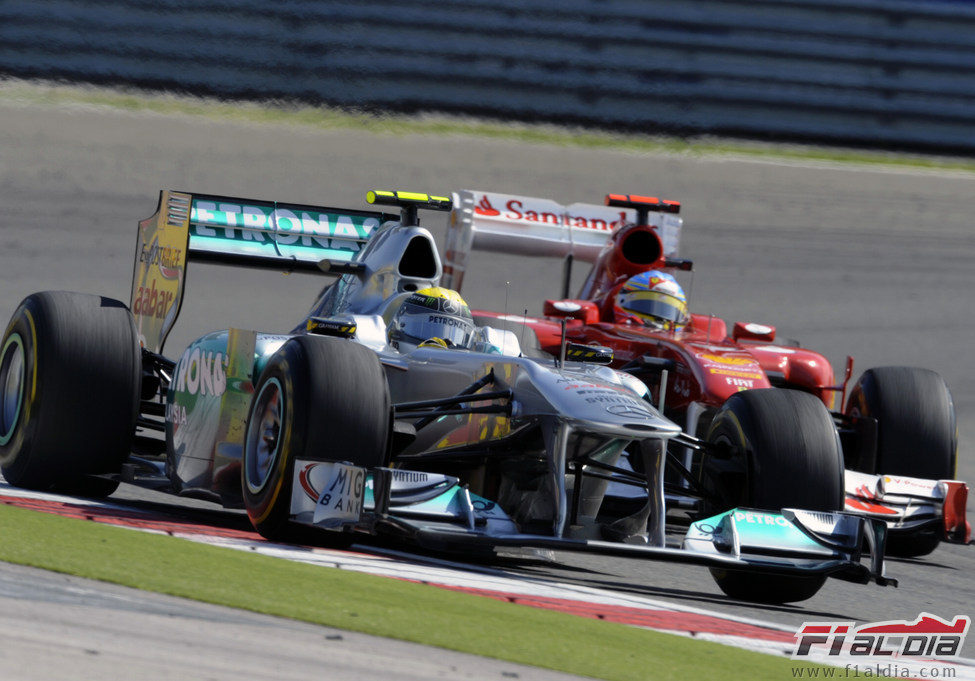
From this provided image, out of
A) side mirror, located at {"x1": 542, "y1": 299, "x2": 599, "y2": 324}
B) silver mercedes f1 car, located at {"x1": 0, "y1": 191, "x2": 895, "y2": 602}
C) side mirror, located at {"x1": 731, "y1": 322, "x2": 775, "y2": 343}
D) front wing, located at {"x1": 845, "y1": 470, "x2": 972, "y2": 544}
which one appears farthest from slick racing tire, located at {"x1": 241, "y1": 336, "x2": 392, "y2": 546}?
side mirror, located at {"x1": 731, "y1": 322, "x2": 775, "y2": 343}

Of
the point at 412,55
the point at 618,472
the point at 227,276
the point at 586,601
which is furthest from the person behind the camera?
the point at 412,55

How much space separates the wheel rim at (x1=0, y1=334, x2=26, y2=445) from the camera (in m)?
8.01

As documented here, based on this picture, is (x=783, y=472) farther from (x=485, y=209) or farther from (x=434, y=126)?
(x=434, y=126)

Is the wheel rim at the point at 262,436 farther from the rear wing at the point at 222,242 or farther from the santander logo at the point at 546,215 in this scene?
the santander logo at the point at 546,215

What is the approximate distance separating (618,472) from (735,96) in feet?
49.0

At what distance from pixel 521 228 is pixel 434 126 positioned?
8507 mm

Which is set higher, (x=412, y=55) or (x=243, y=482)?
(x=412, y=55)

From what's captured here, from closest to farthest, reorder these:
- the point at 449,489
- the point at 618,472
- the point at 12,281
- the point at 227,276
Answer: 1. the point at 449,489
2. the point at 618,472
3. the point at 12,281
4. the point at 227,276

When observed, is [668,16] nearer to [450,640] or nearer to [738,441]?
[738,441]

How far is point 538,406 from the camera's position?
21.7 ft

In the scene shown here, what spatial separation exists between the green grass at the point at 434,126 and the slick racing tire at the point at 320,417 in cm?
1394

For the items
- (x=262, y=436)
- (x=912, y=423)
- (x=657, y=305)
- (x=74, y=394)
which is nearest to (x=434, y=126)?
(x=657, y=305)

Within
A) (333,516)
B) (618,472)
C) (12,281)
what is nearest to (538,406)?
(618,472)

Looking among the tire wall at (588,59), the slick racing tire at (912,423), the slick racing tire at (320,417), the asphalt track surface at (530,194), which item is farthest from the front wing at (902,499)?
the tire wall at (588,59)
